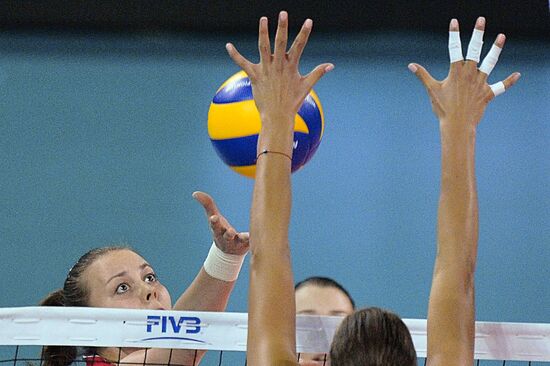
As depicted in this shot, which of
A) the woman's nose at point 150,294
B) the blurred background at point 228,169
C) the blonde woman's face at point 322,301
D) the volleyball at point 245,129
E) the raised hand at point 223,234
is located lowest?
the woman's nose at point 150,294

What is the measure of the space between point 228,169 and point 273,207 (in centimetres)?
Answer: 461

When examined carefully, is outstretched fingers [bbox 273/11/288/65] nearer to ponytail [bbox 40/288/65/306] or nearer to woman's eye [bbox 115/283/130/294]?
woman's eye [bbox 115/283/130/294]

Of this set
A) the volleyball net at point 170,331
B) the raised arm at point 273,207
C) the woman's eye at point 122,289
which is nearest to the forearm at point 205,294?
the woman's eye at point 122,289

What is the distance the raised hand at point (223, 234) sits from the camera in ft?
9.71

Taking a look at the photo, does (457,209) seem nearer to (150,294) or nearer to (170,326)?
(170,326)

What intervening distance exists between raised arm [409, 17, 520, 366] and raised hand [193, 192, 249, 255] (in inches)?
35.4

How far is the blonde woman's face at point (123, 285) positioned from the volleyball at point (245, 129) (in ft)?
1.72

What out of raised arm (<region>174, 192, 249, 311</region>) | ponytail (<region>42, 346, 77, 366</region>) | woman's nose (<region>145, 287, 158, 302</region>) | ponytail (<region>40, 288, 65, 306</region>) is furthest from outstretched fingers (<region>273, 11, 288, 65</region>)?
ponytail (<region>40, 288, 65, 306</region>)

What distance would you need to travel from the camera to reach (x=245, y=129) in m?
3.27

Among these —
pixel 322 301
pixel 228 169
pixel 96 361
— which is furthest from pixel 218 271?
pixel 228 169

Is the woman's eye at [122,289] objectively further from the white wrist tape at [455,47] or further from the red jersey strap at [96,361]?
→ the white wrist tape at [455,47]

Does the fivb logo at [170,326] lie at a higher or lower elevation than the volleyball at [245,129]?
lower

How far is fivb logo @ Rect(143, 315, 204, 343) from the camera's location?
8.68ft

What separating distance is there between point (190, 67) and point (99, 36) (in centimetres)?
83
